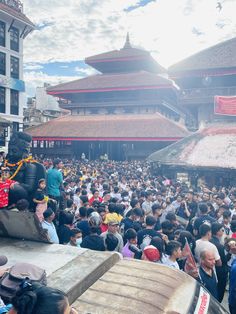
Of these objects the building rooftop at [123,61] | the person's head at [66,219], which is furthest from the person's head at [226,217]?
the building rooftop at [123,61]

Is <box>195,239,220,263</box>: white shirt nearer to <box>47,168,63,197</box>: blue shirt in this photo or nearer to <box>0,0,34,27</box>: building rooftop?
<box>47,168,63,197</box>: blue shirt

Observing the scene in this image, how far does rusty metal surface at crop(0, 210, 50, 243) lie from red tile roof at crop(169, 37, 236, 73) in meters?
19.5

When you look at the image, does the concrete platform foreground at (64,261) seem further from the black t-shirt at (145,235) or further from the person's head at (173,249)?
the black t-shirt at (145,235)

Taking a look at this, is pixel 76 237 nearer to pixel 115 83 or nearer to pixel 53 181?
pixel 53 181

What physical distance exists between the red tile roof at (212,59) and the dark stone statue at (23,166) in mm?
18275

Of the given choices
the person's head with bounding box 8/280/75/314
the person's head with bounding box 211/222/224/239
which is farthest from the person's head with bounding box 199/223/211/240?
the person's head with bounding box 8/280/75/314

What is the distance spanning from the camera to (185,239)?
5.03 m

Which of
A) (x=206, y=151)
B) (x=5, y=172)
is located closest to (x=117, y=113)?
(x=206, y=151)

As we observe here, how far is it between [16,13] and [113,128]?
51.4 ft

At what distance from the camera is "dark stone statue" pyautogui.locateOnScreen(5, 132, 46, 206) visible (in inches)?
178

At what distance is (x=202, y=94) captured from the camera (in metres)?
21.1

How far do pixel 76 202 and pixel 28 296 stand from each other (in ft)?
22.8

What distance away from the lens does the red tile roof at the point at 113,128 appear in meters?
24.4

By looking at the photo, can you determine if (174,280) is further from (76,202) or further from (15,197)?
(76,202)
